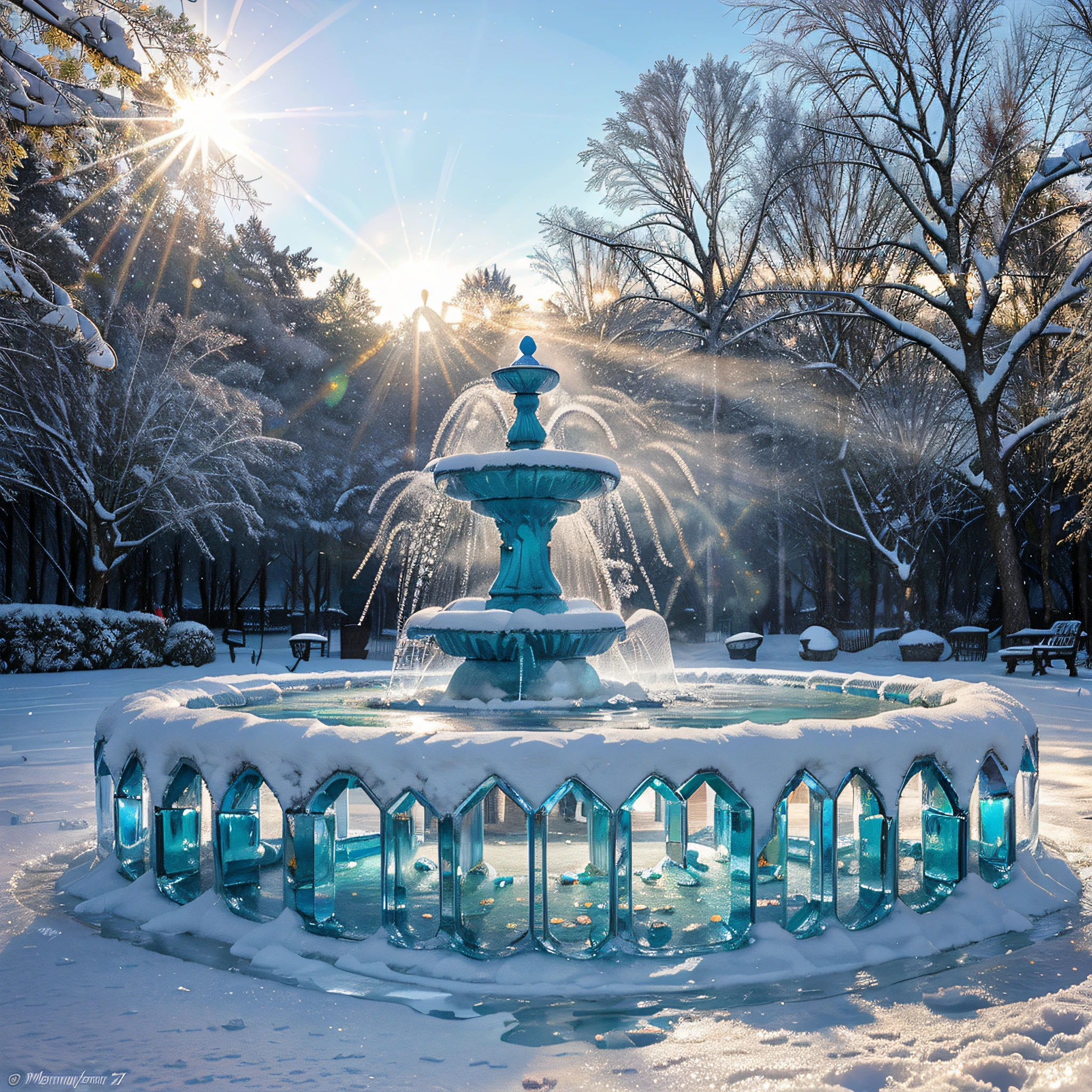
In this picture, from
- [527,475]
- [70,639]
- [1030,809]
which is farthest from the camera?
[70,639]

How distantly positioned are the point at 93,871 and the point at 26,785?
337 centimetres

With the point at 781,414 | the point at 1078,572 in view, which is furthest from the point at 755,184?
the point at 1078,572

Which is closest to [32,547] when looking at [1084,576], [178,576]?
[178,576]

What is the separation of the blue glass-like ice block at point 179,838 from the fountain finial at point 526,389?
3.48 m

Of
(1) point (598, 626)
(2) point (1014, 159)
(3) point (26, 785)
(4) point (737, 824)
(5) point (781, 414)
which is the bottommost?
(3) point (26, 785)

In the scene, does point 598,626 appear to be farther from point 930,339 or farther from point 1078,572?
point 1078,572

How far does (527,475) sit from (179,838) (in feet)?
10.7

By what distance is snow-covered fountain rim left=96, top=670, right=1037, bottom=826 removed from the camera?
11.1 ft

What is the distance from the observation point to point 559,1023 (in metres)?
2.97

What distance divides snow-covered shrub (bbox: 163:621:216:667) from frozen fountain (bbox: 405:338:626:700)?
15.8 m

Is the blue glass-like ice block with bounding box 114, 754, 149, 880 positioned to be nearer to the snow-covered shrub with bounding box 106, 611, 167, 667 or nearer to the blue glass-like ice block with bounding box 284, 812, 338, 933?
the blue glass-like ice block with bounding box 284, 812, 338, 933

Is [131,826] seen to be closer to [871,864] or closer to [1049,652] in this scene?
[871,864]

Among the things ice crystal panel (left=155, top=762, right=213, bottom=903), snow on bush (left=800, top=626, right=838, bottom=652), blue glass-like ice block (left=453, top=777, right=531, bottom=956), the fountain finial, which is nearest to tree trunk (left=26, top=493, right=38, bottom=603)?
snow on bush (left=800, top=626, right=838, bottom=652)

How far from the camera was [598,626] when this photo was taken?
5.95 m
